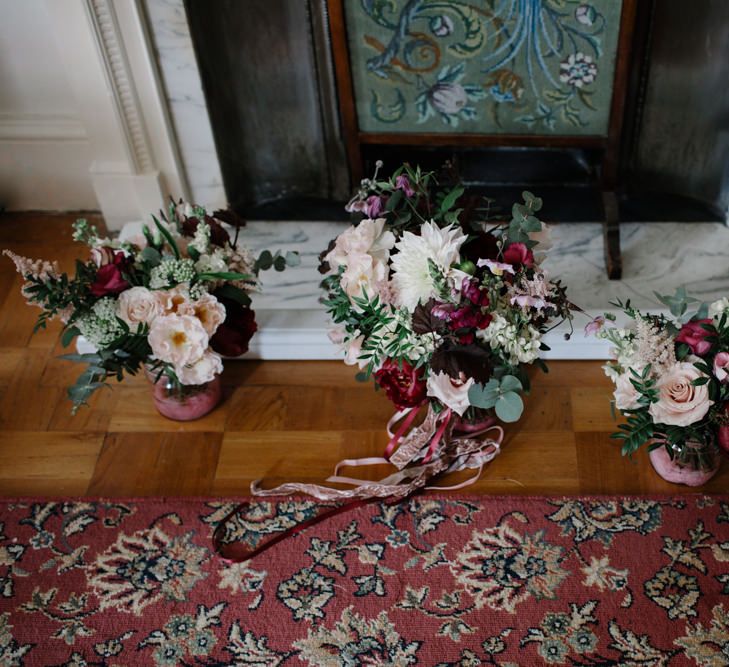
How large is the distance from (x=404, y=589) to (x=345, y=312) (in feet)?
1.62

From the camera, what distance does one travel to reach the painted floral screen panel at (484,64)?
5.59 ft

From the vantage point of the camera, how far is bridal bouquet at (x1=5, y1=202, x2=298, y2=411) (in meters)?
1.44

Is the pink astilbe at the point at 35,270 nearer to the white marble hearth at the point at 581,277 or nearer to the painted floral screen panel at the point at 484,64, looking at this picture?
the white marble hearth at the point at 581,277

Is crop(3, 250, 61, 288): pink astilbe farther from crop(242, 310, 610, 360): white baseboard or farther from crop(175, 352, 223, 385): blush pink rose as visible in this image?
crop(242, 310, 610, 360): white baseboard

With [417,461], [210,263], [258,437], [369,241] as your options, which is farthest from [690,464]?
[210,263]

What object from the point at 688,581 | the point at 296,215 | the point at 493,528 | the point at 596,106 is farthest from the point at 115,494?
the point at 596,106

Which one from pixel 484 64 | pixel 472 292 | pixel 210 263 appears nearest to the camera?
pixel 472 292

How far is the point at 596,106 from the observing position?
180 cm

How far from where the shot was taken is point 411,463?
5.34 feet

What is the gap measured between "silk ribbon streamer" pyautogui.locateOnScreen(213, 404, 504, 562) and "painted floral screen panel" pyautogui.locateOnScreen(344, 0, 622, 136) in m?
0.69

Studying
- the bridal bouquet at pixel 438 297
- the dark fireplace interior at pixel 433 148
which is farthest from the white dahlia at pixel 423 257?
the dark fireplace interior at pixel 433 148

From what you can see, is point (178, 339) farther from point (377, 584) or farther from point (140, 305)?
point (377, 584)

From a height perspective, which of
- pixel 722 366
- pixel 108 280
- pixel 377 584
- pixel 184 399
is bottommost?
pixel 377 584

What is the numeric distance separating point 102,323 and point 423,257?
0.59 meters
